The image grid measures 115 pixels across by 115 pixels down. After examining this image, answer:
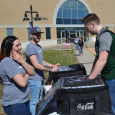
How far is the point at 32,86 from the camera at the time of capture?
11.1 ft

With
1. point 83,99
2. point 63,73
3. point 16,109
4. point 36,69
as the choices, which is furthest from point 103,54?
point 36,69

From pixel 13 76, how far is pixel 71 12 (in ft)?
110

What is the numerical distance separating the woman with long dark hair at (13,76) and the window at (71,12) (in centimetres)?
3147

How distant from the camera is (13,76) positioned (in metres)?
2.19

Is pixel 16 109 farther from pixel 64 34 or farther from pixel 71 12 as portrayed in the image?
pixel 71 12

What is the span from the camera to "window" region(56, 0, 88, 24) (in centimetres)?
3341

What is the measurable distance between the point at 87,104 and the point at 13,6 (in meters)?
30.1

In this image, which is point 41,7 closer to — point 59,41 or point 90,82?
point 59,41

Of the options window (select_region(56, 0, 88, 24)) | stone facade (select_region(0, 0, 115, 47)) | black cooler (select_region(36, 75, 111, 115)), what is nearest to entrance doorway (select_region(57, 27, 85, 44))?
stone facade (select_region(0, 0, 115, 47))

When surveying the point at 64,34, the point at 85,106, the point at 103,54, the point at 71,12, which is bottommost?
the point at 85,106

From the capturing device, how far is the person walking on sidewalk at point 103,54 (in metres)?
2.29

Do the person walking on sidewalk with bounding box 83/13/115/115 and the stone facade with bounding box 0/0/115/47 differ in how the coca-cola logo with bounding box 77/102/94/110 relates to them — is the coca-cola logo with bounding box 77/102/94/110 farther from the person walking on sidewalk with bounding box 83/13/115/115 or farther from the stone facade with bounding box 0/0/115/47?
the stone facade with bounding box 0/0/115/47

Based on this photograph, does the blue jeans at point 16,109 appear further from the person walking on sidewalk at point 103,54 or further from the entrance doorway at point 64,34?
the entrance doorway at point 64,34

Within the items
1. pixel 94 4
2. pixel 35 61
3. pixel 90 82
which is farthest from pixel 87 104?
pixel 94 4
